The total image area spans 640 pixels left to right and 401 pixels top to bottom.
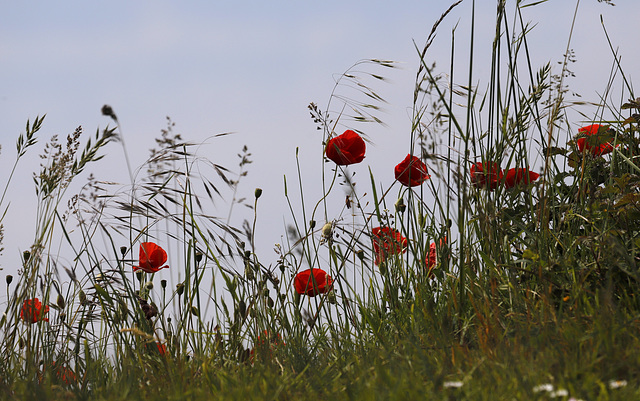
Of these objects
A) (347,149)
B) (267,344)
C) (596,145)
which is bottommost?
(267,344)

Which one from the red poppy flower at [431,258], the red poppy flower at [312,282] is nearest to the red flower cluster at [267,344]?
the red poppy flower at [312,282]

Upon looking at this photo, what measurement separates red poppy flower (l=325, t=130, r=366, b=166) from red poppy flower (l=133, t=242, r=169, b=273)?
2.46ft

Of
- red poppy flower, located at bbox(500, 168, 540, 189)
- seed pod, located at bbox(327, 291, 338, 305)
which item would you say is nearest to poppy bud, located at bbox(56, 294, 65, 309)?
seed pod, located at bbox(327, 291, 338, 305)

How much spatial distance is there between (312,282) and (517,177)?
2.89 ft

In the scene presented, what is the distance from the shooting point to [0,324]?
2338mm

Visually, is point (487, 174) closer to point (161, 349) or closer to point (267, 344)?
point (267, 344)

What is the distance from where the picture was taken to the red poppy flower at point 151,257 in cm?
236

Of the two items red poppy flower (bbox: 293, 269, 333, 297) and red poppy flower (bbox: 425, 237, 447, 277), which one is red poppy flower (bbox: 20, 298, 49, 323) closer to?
red poppy flower (bbox: 293, 269, 333, 297)

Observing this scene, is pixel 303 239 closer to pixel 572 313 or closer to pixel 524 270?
pixel 524 270

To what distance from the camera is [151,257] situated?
2.39 meters

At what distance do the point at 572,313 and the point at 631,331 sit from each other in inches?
10.1

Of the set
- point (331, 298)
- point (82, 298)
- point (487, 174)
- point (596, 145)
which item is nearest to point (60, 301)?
point (82, 298)

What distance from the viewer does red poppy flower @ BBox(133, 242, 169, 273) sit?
7.73ft

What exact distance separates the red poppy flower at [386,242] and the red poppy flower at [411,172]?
0.69 ft
